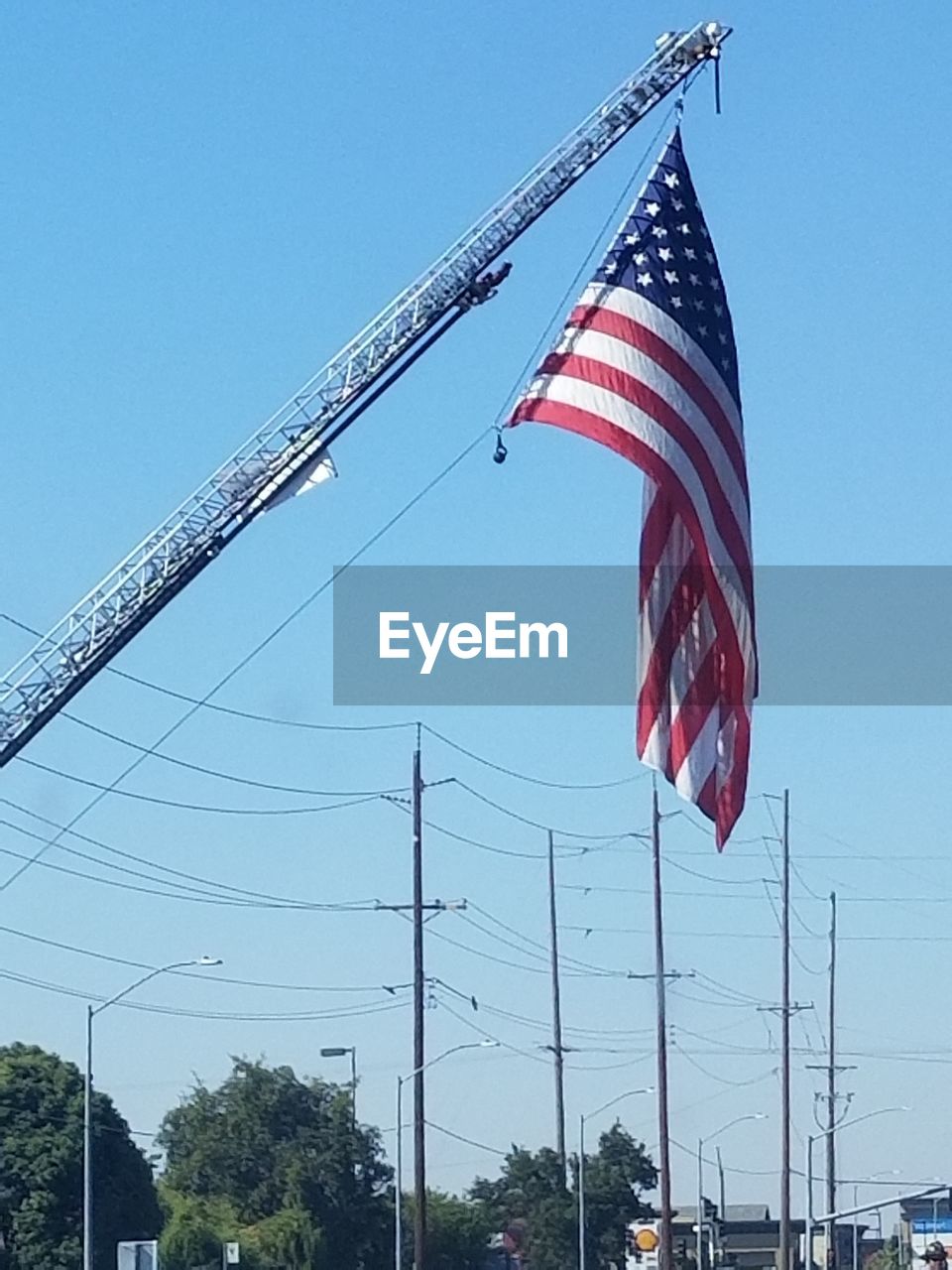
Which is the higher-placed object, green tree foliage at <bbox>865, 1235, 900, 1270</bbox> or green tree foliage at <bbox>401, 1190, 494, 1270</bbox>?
green tree foliage at <bbox>401, 1190, 494, 1270</bbox>

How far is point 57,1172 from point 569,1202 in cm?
3216

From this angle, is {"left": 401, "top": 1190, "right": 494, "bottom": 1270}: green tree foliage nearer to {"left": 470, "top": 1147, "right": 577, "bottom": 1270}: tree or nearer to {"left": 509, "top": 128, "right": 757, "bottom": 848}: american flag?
{"left": 470, "top": 1147, "right": 577, "bottom": 1270}: tree

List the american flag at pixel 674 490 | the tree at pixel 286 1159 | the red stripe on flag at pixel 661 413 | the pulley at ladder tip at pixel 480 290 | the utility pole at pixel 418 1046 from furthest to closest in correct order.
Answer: the tree at pixel 286 1159
the utility pole at pixel 418 1046
the pulley at ladder tip at pixel 480 290
the red stripe on flag at pixel 661 413
the american flag at pixel 674 490

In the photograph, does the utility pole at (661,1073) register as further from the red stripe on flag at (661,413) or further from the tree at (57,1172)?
the red stripe on flag at (661,413)

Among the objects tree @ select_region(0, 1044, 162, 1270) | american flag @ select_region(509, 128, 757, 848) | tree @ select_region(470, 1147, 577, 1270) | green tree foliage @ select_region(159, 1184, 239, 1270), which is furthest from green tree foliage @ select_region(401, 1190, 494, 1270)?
american flag @ select_region(509, 128, 757, 848)

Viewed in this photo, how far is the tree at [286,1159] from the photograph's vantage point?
3652 inches

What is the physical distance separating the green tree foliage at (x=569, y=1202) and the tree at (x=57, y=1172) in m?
24.1

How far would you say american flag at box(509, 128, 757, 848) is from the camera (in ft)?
83.0

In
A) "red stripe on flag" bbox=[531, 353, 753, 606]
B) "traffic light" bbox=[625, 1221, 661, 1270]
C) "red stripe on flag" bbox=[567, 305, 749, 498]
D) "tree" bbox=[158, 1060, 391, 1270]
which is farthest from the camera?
"tree" bbox=[158, 1060, 391, 1270]

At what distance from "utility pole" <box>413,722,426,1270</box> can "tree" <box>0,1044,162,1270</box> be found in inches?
499

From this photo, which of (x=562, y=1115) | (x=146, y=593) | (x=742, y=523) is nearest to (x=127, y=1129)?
(x=562, y=1115)

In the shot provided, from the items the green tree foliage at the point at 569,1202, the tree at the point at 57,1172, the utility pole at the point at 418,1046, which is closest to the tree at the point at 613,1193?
the green tree foliage at the point at 569,1202

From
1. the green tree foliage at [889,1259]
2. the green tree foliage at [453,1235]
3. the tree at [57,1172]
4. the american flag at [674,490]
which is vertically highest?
the american flag at [674,490]

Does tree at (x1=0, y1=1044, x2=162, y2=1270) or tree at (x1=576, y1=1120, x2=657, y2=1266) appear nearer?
tree at (x1=0, y1=1044, x2=162, y2=1270)
